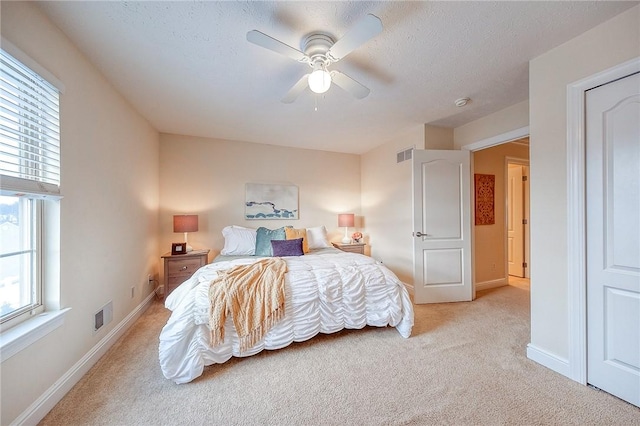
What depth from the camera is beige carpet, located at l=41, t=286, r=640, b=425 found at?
144 cm

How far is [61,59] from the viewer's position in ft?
5.45

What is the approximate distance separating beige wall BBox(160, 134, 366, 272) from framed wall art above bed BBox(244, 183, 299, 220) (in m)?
0.09

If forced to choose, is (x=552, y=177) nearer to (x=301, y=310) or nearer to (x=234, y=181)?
(x=301, y=310)

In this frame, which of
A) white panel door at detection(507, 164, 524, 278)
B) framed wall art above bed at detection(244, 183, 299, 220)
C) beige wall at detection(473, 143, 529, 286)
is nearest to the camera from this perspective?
beige wall at detection(473, 143, 529, 286)

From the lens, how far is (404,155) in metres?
3.72

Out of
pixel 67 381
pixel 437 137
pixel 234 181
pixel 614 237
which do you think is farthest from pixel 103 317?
pixel 437 137

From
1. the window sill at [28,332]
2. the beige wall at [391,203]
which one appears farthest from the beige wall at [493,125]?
the window sill at [28,332]

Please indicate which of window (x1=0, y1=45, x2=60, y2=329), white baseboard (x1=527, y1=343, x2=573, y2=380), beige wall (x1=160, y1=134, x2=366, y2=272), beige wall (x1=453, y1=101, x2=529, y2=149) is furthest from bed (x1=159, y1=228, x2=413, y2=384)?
beige wall (x1=453, y1=101, x2=529, y2=149)

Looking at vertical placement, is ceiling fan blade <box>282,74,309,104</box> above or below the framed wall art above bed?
above

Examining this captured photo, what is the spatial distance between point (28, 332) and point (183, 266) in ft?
6.69

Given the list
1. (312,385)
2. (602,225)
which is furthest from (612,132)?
(312,385)

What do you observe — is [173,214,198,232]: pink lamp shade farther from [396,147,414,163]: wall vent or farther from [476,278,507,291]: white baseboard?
[476,278,507,291]: white baseboard

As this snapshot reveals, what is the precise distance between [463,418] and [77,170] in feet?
9.97

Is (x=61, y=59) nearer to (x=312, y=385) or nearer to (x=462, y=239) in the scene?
(x=312, y=385)
